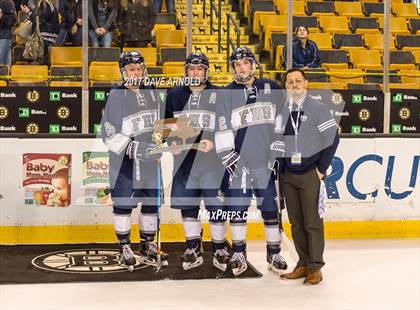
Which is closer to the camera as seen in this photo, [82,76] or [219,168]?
[219,168]

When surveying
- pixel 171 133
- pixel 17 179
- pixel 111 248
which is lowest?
pixel 111 248

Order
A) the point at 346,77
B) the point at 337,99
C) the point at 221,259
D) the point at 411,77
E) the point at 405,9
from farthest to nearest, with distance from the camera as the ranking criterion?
the point at 405,9 → the point at 411,77 → the point at 346,77 → the point at 337,99 → the point at 221,259

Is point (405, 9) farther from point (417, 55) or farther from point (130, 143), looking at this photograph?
point (130, 143)

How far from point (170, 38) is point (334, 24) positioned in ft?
9.03

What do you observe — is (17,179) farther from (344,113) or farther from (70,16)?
(344,113)

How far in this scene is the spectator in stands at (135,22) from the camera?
324 inches

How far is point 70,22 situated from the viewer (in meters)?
7.84

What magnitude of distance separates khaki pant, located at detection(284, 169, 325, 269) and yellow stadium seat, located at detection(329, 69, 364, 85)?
3187mm

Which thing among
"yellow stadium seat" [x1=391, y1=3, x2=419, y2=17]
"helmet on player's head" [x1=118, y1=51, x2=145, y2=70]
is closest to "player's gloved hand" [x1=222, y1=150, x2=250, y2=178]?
"helmet on player's head" [x1=118, y1=51, x2=145, y2=70]

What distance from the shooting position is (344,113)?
8258 mm

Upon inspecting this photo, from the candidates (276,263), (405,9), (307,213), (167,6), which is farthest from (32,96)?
(405,9)

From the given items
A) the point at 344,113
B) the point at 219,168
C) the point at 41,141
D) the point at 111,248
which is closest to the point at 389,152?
the point at 344,113

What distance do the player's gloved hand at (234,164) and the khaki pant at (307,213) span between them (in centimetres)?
32

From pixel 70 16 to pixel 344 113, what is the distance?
2816 millimetres
